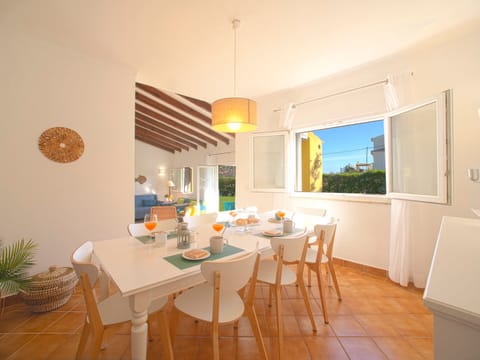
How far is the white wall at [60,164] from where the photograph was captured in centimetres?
201

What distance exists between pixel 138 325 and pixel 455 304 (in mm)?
1209

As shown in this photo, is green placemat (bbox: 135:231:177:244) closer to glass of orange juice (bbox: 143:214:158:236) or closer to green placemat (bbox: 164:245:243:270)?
glass of orange juice (bbox: 143:214:158:236)

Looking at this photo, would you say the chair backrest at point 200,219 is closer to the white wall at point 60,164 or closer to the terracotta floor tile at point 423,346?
the white wall at point 60,164

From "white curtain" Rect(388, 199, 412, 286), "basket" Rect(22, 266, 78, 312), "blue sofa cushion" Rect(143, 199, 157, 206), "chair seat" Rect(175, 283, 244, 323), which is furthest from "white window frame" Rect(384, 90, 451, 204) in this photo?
"blue sofa cushion" Rect(143, 199, 157, 206)

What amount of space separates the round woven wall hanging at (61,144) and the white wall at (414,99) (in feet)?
9.26

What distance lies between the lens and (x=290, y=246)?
1.44 m

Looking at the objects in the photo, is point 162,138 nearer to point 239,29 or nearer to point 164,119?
point 164,119

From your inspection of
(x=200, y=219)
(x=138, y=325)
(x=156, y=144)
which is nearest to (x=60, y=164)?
(x=200, y=219)

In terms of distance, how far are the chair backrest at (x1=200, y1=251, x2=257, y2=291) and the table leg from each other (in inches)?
12.0

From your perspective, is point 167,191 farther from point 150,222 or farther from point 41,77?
point 150,222

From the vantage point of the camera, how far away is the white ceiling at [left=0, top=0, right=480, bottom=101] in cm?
173

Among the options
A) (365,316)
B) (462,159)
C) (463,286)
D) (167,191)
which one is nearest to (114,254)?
(463,286)

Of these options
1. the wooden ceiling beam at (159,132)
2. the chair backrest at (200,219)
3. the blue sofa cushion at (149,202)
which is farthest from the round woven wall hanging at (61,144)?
the blue sofa cushion at (149,202)

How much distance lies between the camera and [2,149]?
1962mm
